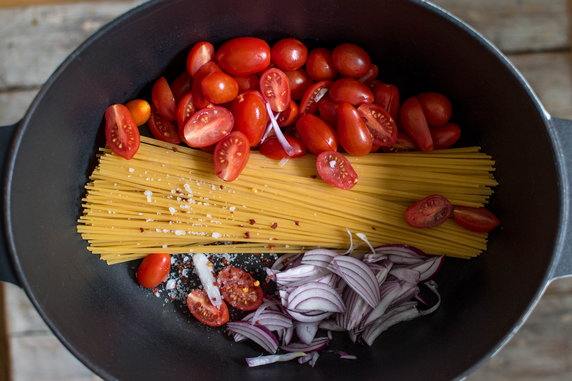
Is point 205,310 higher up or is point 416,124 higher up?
point 416,124

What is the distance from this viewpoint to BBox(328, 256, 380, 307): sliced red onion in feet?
5.51

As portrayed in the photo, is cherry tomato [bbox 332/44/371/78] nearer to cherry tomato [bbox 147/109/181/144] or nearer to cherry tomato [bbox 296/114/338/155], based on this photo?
cherry tomato [bbox 296/114/338/155]

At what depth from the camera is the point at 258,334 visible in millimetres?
1736

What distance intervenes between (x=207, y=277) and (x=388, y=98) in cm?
82

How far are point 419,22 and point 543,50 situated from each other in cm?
63

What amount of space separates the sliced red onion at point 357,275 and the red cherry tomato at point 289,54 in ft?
2.04

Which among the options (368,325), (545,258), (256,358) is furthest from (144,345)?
(545,258)

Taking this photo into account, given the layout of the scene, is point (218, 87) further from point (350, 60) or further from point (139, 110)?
point (350, 60)

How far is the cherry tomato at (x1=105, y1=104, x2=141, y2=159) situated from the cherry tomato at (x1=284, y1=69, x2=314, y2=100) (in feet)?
1.67

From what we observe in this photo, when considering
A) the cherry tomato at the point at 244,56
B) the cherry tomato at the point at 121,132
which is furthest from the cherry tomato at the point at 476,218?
the cherry tomato at the point at 121,132

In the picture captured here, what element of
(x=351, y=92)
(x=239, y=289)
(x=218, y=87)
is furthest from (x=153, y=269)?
(x=351, y=92)

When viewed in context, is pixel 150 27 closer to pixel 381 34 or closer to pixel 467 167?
pixel 381 34

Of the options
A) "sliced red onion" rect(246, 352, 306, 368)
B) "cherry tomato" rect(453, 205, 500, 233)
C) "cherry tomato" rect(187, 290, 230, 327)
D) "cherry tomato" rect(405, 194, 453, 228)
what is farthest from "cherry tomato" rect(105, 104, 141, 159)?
"cherry tomato" rect(453, 205, 500, 233)

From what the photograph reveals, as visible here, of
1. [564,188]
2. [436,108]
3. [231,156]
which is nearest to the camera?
[564,188]
